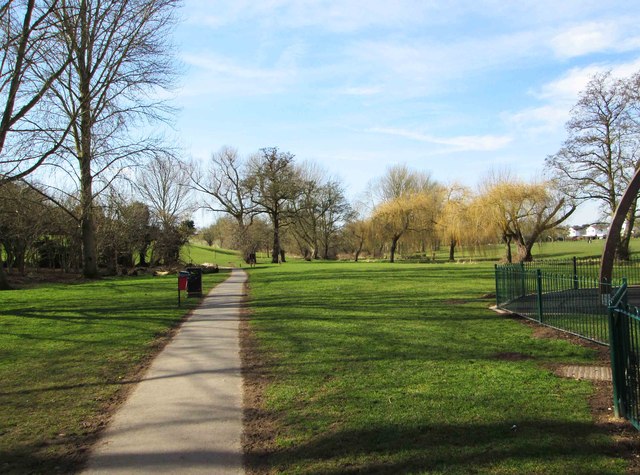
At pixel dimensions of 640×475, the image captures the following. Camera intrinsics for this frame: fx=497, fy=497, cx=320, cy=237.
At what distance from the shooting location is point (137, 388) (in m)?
6.37

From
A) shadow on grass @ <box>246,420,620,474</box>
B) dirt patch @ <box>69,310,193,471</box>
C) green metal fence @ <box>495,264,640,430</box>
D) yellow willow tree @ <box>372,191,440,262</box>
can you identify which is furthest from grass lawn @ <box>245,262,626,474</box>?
yellow willow tree @ <box>372,191,440,262</box>

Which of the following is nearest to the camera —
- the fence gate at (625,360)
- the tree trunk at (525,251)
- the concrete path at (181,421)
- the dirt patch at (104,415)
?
the concrete path at (181,421)

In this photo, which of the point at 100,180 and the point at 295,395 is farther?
the point at 100,180

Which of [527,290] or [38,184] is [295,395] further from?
[38,184]

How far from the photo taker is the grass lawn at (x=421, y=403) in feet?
12.7

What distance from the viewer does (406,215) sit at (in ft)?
177

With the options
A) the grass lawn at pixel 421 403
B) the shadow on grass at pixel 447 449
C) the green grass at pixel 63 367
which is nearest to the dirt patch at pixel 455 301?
the grass lawn at pixel 421 403

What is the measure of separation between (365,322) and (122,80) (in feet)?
46.9

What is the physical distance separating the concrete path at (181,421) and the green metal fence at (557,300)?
619cm

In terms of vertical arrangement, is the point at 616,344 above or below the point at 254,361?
above

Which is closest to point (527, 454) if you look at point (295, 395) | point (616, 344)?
point (616, 344)

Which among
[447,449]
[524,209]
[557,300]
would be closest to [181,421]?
[447,449]

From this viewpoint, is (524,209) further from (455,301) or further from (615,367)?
(615,367)

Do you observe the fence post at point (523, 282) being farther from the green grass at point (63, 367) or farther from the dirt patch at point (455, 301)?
the green grass at point (63, 367)
